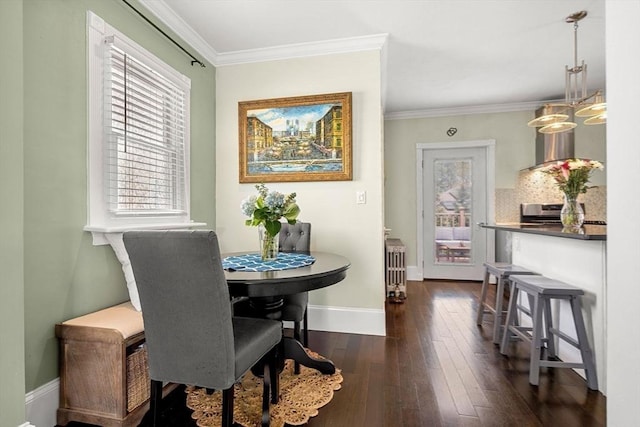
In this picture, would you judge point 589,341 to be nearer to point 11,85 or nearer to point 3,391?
point 3,391

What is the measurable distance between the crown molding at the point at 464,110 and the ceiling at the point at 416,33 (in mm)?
755

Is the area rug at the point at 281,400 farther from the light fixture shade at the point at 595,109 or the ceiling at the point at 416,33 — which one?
the light fixture shade at the point at 595,109

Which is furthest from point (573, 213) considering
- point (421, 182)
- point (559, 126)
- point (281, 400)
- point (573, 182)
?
point (281, 400)

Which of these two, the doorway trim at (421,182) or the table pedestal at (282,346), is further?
the doorway trim at (421,182)

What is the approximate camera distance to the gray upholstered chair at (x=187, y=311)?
3.84 feet

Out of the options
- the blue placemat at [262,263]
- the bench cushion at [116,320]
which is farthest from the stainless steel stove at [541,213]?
the bench cushion at [116,320]

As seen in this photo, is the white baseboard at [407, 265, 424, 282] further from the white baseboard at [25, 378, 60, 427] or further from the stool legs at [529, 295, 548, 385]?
the white baseboard at [25, 378, 60, 427]

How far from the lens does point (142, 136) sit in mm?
2238

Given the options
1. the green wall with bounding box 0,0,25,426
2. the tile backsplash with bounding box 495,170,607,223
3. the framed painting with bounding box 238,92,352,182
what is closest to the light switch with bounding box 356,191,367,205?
the framed painting with bounding box 238,92,352,182

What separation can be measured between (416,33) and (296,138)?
142 centimetres

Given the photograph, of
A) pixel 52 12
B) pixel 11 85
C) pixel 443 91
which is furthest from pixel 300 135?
pixel 443 91

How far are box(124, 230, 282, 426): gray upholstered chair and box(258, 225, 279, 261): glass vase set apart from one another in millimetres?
712

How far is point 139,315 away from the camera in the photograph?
1732mm

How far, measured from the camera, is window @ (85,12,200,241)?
1890 millimetres
